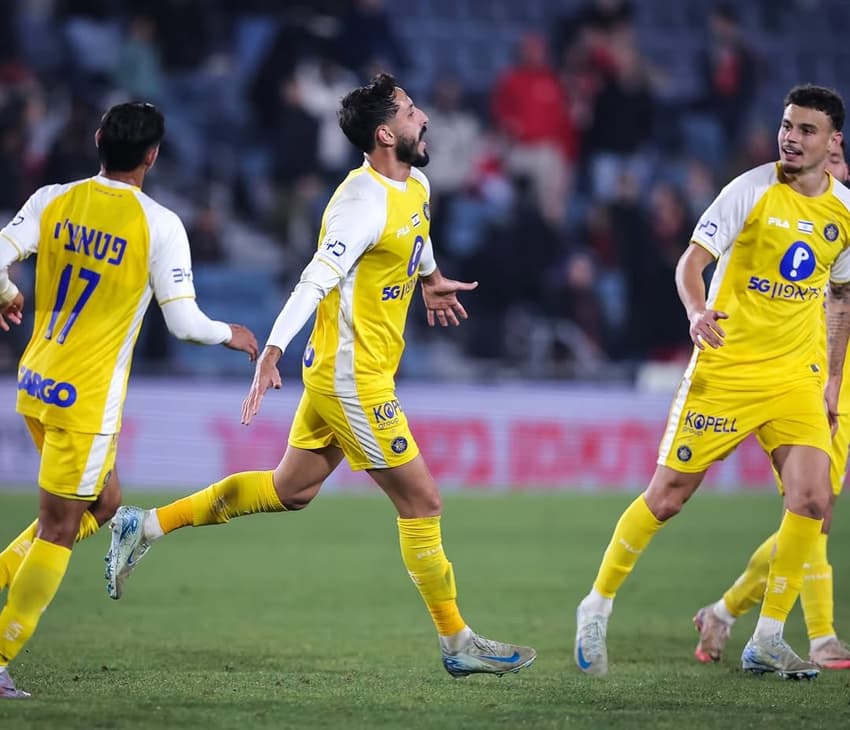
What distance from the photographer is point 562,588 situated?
29.5 feet

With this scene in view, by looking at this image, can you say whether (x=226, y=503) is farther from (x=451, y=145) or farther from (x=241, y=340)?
(x=451, y=145)

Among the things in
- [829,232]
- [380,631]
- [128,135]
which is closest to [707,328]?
[829,232]

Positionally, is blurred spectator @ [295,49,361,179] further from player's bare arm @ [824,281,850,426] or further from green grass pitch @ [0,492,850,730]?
player's bare arm @ [824,281,850,426]

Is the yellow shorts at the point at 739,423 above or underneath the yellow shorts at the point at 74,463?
above

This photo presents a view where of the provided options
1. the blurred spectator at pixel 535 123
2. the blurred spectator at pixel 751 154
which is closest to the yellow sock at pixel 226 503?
the blurred spectator at pixel 535 123

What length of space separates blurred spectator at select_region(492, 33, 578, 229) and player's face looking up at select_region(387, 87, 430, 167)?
11013mm

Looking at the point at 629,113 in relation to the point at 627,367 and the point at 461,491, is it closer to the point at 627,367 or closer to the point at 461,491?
the point at 627,367

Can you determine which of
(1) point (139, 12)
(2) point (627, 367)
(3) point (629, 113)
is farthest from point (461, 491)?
(1) point (139, 12)

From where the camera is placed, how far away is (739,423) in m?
6.29

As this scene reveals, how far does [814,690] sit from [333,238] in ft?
9.24

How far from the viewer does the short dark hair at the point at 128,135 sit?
5.25m

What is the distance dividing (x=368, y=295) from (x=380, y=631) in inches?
92.0

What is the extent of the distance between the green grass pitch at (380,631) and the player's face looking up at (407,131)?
2.29 meters

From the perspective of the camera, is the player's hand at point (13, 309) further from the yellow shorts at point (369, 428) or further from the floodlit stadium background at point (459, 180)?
the floodlit stadium background at point (459, 180)
